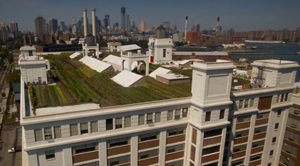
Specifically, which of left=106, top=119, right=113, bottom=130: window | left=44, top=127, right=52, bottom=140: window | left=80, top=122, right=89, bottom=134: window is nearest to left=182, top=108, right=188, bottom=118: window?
A: left=106, top=119, right=113, bottom=130: window

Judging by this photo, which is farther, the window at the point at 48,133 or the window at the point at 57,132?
the window at the point at 57,132

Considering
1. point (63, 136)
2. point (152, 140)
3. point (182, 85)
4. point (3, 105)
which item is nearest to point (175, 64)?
point (182, 85)

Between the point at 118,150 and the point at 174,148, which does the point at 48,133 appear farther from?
the point at 174,148

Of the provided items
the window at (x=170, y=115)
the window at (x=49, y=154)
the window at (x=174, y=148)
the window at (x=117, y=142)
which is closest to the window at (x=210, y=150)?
the window at (x=174, y=148)

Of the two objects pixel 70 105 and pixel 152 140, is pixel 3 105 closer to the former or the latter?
pixel 70 105

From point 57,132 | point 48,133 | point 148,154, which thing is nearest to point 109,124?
point 57,132

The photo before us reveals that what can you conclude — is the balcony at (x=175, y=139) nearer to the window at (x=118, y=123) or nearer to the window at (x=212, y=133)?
the window at (x=212, y=133)
